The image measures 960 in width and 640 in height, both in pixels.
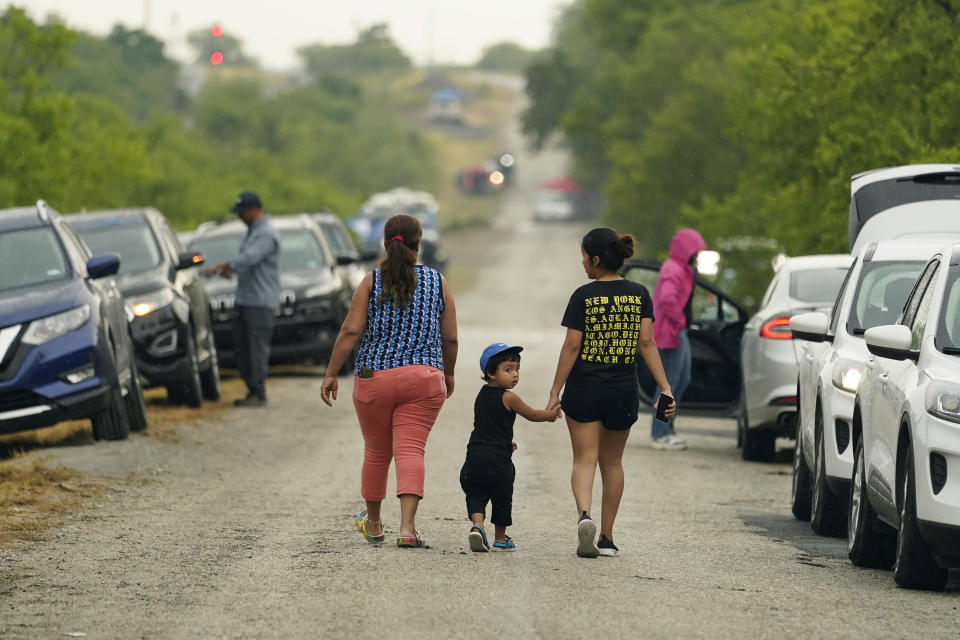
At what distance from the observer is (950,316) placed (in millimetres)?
8750

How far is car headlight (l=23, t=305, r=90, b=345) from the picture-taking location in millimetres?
14039

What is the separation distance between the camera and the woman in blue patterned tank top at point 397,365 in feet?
31.3

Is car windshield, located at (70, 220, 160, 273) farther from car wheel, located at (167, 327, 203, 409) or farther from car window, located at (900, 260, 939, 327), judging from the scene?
car window, located at (900, 260, 939, 327)

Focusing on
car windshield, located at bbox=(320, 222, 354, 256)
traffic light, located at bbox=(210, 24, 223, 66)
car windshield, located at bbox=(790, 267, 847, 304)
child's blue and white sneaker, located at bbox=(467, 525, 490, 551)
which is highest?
traffic light, located at bbox=(210, 24, 223, 66)

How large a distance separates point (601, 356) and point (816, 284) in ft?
20.4

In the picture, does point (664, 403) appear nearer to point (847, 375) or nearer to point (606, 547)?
point (606, 547)

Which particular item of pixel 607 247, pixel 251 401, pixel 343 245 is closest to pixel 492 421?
pixel 607 247

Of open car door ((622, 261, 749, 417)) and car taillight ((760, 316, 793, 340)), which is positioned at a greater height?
car taillight ((760, 316, 793, 340))

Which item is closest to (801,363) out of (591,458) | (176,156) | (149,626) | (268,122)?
(591,458)

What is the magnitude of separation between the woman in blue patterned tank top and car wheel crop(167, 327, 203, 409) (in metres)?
8.56

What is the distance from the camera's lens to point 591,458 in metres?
9.59

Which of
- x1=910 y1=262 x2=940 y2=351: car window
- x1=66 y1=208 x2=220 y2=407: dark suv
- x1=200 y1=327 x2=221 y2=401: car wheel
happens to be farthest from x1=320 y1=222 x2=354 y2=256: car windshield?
x1=910 y1=262 x2=940 y2=351: car window

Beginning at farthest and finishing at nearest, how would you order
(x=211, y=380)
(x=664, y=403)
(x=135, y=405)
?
(x=211, y=380)
(x=135, y=405)
(x=664, y=403)

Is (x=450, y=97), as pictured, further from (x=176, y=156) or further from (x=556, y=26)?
(x=176, y=156)
